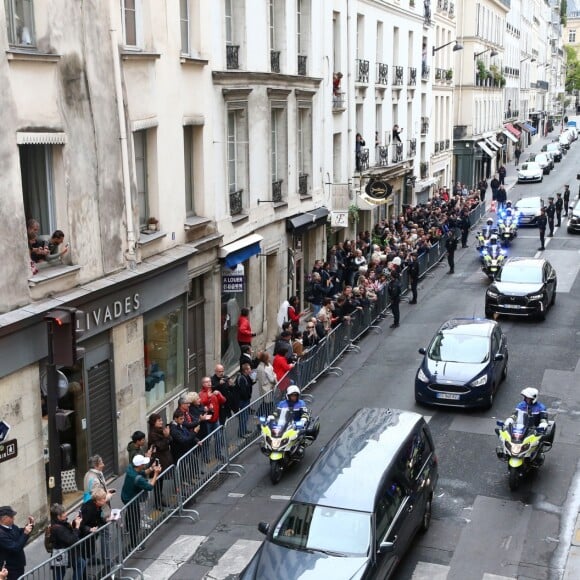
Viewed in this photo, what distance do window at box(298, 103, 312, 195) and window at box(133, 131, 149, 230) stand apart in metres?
9.71

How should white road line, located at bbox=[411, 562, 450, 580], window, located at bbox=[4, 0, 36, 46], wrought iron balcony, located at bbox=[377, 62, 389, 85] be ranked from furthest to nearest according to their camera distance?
wrought iron balcony, located at bbox=[377, 62, 389, 85] → window, located at bbox=[4, 0, 36, 46] → white road line, located at bbox=[411, 562, 450, 580]

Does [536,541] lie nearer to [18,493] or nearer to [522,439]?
[522,439]

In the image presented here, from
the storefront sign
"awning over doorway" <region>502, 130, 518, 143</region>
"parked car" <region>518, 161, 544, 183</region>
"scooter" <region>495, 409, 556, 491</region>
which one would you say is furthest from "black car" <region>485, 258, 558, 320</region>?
"awning over doorway" <region>502, 130, 518, 143</region>

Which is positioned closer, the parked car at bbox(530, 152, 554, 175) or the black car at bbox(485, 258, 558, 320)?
the black car at bbox(485, 258, 558, 320)

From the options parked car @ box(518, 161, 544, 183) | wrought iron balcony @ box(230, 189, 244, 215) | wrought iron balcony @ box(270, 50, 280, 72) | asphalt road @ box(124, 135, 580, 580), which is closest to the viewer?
asphalt road @ box(124, 135, 580, 580)

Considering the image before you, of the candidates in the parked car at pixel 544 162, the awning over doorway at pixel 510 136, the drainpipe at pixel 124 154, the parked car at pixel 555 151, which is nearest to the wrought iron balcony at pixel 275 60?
the drainpipe at pixel 124 154

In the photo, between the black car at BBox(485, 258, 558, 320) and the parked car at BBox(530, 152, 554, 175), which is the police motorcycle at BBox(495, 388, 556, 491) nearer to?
the black car at BBox(485, 258, 558, 320)

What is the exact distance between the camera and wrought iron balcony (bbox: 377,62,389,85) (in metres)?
35.5

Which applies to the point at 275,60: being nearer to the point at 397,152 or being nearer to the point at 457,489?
the point at 457,489

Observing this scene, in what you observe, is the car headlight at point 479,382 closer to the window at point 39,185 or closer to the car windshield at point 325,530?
the car windshield at point 325,530

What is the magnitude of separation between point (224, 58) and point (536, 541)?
12.7 meters

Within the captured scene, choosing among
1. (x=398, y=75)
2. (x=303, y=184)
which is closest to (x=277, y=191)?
(x=303, y=184)

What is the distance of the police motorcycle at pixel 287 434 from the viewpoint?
1412 cm

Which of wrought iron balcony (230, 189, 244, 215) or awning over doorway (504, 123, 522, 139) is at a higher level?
wrought iron balcony (230, 189, 244, 215)
